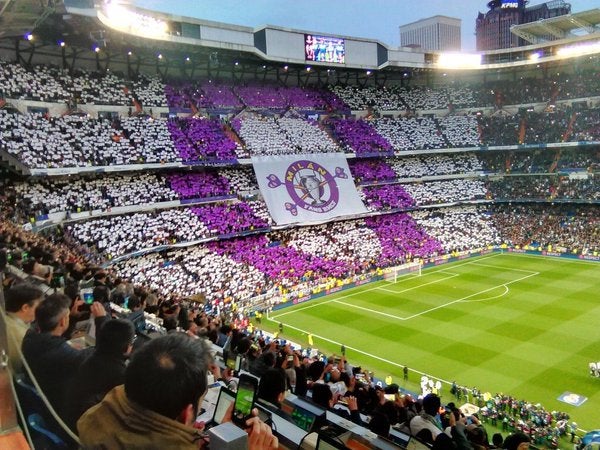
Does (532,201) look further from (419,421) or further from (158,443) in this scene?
(158,443)

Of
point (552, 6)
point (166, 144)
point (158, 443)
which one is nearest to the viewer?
point (158, 443)

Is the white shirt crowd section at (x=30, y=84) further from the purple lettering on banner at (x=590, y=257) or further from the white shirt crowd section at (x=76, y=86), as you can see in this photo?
the purple lettering on banner at (x=590, y=257)

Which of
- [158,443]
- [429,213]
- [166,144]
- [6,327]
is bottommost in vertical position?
[429,213]

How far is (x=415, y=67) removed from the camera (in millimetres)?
62562

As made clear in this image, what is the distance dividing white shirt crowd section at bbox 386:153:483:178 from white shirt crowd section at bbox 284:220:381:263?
12226 millimetres

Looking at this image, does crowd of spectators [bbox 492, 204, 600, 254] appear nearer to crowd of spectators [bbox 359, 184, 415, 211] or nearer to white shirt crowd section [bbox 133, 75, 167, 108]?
crowd of spectators [bbox 359, 184, 415, 211]

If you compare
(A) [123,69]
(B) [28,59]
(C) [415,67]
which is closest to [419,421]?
(B) [28,59]

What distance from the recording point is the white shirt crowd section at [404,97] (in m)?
64.1

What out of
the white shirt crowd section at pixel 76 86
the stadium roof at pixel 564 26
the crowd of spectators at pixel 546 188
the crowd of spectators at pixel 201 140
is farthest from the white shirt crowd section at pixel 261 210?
the stadium roof at pixel 564 26

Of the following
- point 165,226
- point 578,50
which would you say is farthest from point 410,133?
point 165,226

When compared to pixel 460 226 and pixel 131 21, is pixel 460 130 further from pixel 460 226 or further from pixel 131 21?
pixel 131 21

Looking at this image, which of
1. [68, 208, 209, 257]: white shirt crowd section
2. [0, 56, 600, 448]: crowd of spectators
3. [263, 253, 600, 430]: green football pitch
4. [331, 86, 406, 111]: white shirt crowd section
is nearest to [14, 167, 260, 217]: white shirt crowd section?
[0, 56, 600, 448]: crowd of spectators

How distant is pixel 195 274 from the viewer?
3753 cm

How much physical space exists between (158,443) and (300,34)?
182 feet
